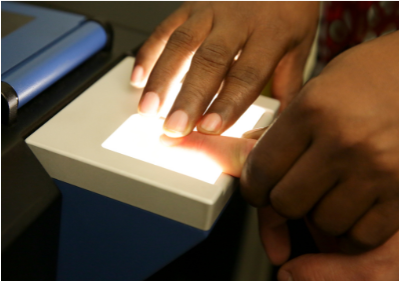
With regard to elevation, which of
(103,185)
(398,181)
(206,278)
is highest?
(398,181)

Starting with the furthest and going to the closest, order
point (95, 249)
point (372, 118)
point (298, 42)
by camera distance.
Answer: point (298, 42), point (95, 249), point (372, 118)

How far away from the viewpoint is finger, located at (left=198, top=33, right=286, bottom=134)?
1.66ft

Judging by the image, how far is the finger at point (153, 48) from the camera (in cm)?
59

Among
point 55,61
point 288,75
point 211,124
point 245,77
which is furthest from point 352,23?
point 55,61

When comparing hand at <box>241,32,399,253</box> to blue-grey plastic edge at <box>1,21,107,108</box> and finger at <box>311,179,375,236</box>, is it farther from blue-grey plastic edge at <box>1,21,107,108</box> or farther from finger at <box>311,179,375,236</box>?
blue-grey plastic edge at <box>1,21,107,108</box>

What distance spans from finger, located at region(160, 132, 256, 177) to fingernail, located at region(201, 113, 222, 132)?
11mm

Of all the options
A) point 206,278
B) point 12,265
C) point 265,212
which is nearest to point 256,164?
point 265,212

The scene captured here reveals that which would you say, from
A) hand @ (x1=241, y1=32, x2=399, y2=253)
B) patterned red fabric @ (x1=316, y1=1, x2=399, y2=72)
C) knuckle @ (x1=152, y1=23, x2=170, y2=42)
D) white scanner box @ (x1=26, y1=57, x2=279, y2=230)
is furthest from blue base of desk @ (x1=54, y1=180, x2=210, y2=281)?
patterned red fabric @ (x1=316, y1=1, x2=399, y2=72)

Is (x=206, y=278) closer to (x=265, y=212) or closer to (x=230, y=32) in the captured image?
(x=265, y=212)

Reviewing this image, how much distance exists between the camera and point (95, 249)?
0.51m

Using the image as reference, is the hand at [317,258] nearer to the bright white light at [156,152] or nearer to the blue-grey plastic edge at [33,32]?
the bright white light at [156,152]

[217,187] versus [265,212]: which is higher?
[217,187]

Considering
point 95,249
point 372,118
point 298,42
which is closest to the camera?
point 372,118

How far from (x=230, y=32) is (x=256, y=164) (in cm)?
26
